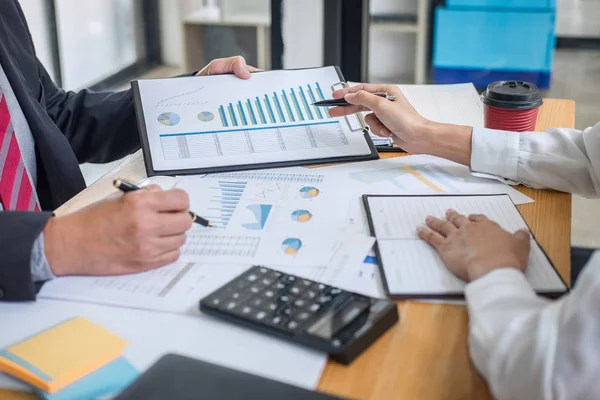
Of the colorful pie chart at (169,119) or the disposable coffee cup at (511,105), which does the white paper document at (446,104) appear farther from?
the colorful pie chart at (169,119)

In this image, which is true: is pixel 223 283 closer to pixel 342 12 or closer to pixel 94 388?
pixel 94 388

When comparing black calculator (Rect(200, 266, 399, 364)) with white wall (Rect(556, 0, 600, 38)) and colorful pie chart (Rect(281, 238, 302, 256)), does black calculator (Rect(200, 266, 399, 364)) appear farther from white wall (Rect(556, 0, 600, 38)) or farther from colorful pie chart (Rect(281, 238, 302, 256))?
white wall (Rect(556, 0, 600, 38))

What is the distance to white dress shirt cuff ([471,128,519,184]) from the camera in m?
1.26

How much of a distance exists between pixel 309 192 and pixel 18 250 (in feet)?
1.53

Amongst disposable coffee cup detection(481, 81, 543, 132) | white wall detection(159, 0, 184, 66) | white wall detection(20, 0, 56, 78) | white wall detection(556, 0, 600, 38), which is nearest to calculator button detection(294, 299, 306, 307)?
disposable coffee cup detection(481, 81, 543, 132)

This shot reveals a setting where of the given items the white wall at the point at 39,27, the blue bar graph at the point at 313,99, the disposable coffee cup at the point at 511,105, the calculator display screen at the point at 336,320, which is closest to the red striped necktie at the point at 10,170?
the blue bar graph at the point at 313,99

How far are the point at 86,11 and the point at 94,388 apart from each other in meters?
2.66

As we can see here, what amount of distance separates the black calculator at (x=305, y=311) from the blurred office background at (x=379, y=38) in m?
2.03

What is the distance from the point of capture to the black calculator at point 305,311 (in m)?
0.81

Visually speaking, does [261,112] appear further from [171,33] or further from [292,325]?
[171,33]

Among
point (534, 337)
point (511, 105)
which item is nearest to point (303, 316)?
point (534, 337)

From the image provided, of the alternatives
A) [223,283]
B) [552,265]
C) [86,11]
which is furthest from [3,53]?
[86,11]

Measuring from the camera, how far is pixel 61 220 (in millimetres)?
989

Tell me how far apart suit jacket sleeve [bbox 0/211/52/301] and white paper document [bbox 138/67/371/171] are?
349mm
